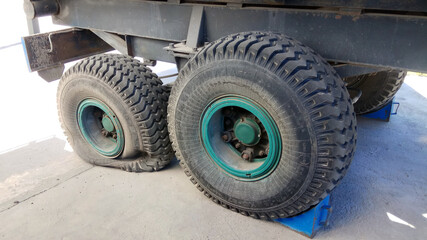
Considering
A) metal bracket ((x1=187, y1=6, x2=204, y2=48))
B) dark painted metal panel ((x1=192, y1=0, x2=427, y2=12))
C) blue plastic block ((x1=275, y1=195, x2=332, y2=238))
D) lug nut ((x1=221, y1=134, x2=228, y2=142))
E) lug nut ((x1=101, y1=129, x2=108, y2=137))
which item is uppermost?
dark painted metal panel ((x1=192, y1=0, x2=427, y2=12))

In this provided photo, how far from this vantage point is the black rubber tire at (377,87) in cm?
419

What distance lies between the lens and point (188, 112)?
9.43 ft

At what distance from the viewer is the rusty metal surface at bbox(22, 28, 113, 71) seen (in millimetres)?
3934

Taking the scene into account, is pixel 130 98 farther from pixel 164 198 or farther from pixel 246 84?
pixel 246 84

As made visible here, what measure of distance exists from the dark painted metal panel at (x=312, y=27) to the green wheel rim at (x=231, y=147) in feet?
2.06

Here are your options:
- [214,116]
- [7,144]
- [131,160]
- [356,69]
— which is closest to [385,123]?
[356,69]

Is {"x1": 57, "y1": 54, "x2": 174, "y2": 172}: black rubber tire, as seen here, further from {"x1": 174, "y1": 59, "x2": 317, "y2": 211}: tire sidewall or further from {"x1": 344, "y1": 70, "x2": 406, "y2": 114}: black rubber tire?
{"x1": 344, "y1": 70, "x2": 406, "y2": 114}: black rubber tire

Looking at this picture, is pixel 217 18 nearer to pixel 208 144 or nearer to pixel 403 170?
pixel 208 144

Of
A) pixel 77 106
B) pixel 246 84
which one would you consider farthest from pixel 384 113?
pixel 77 106

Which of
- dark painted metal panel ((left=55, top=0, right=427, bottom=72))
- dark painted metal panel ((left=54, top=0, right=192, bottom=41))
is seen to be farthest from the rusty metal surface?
dark painted metal panel ((left=55, top=0, right=427, bottom=72))

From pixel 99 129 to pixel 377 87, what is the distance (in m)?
3.15

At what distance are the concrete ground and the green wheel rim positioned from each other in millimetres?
418

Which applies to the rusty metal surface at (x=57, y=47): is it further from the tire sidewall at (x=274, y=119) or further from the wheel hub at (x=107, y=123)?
the tire sidewall at (x=274, y=119)

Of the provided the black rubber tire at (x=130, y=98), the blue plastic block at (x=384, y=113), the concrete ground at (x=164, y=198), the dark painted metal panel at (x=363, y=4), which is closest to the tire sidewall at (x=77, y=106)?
the black rubber tire at (x=130, y=98)
